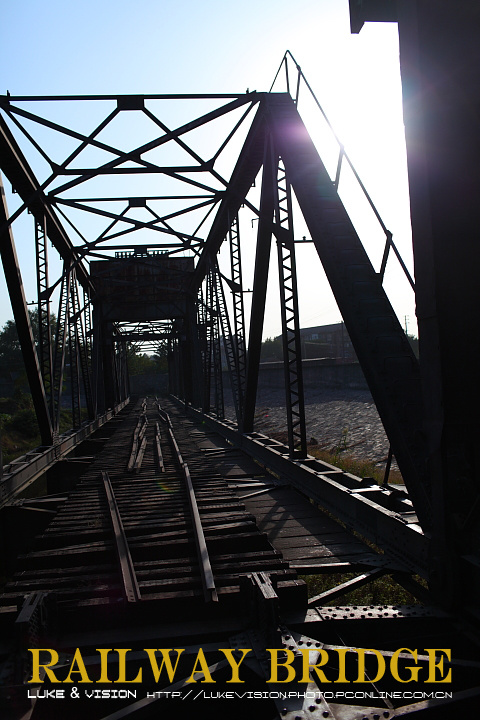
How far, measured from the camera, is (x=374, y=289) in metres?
4.79

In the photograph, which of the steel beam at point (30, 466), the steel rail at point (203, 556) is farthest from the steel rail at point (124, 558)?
the steel beam at point (30, 466)

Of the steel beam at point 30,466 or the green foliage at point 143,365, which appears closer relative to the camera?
the steel beam at point 30,466

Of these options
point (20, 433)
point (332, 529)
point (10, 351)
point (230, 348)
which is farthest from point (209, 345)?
point (10, 351)

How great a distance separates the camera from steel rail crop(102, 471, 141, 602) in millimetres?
3695

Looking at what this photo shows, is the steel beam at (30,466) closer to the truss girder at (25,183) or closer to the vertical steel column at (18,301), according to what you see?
the vertical steel column at (18,301)

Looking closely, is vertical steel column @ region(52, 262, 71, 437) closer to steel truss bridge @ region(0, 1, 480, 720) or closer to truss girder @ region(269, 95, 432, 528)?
steel truss bridge @ region(0, 1, 480, 720)

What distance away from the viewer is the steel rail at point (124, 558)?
12.1 feet

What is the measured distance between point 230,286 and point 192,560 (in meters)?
8.28

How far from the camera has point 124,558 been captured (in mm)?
4320

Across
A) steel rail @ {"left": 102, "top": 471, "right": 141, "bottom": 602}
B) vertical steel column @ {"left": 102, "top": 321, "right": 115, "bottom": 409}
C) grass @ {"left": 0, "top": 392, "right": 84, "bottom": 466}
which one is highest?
vertical steel column @ {"left": 102, "top": 321, "right": 115, "bottom": 409}

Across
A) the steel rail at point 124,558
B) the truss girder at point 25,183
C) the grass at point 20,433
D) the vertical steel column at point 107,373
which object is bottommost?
the grass at point 20,433

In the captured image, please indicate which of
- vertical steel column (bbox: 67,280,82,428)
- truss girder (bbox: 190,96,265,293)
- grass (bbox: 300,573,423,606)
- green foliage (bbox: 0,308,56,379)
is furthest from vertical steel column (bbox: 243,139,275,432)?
green foliage (bbox: 0,308,56,379)

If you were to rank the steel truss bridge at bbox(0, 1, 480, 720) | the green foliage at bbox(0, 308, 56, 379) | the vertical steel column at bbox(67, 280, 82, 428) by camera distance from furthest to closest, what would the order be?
1. the green foliage at bbox(0, 308, 56, 379)
2. the vertical steel column at bbox(67, 280, 82, 428)
3. the steel truss bridge at bbox(0, 1, 480, 720)

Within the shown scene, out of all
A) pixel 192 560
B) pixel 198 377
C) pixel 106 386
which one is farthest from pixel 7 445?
pixel 192 560
